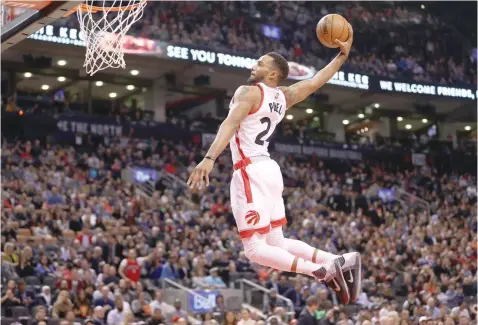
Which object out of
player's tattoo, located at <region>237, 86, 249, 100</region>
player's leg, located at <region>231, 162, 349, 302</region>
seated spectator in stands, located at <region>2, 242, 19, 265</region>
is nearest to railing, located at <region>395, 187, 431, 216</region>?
seated spectator in stands, located at <region>2, 242, 19, 265</region>

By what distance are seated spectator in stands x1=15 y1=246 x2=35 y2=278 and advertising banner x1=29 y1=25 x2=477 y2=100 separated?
27.9ft

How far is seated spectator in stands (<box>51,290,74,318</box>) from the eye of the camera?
47.2 ft

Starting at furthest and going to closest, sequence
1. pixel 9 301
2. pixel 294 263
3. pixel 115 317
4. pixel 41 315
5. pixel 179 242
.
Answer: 1. pixel 179 242
2. pixel 115 317
3. pixel 9 301
4. pixel 41 315
5. pixel 294 263

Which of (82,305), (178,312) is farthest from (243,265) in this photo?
(82,305)

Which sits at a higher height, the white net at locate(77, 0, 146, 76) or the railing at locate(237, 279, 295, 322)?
the white net at locate(77, 0, 146, 76)

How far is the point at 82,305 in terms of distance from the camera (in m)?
15.1

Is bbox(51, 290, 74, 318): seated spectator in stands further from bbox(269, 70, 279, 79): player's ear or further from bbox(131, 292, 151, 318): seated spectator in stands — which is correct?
bbox(269, 70, 279, 79): player's ear

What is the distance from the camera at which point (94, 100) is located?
32.6 m

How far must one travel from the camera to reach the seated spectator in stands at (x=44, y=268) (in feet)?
52.9

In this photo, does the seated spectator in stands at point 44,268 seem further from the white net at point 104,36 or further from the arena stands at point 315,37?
the arena stands at point 315,37

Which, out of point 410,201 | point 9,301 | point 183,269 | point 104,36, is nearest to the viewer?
point 104,36

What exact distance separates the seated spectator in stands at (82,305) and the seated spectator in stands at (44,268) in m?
1.17

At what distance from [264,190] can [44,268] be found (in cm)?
1056

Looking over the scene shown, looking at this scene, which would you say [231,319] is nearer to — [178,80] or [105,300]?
[105,300]
